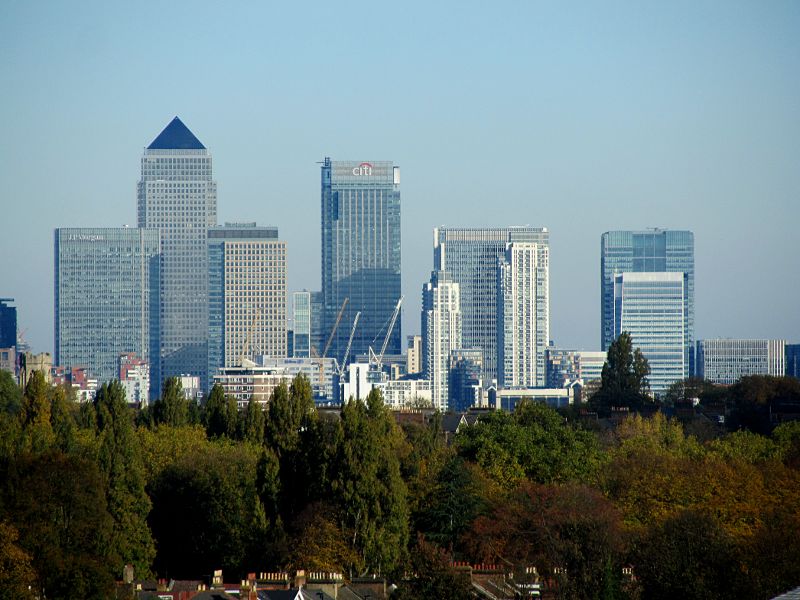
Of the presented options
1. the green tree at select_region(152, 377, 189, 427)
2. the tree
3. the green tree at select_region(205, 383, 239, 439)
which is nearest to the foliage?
the green tree at select_region(205, 383, 239, 439)

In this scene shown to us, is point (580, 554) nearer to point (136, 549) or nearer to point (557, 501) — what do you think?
point (557, 501)

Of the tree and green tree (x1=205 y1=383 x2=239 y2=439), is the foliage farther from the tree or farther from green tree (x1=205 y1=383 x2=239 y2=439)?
the tree

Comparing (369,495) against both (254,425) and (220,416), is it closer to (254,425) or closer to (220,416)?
(254,425)

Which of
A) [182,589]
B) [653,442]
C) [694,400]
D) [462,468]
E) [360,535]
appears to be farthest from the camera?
[694,400]

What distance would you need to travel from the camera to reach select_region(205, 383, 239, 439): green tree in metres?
91.6

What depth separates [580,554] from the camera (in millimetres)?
50594

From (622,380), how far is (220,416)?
186 feet

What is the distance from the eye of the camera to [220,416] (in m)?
93.8

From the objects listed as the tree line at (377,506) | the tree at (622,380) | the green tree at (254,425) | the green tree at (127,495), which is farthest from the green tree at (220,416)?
the tree at (622,380)

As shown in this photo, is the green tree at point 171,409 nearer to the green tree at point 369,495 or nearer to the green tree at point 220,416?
the green tree at point 220,416

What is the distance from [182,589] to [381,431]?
17.0 meters

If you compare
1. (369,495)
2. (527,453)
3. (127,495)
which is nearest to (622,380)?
(527,453)

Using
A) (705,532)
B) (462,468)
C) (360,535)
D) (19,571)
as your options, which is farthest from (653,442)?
(19,571)

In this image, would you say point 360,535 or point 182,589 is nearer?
point 182,589
